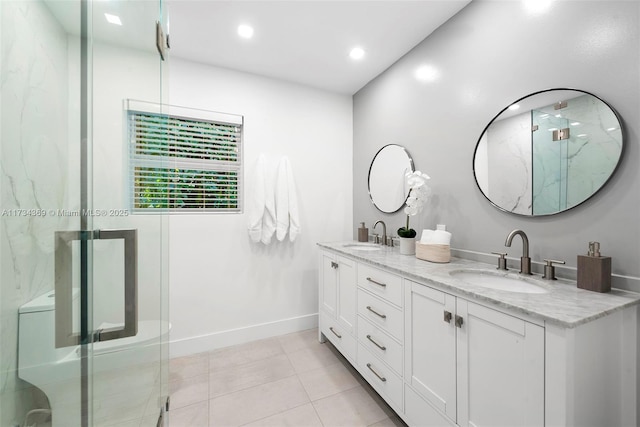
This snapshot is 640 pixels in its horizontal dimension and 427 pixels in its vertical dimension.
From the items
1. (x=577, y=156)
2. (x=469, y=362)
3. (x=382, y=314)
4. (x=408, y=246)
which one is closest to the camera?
(x=469, y=362)

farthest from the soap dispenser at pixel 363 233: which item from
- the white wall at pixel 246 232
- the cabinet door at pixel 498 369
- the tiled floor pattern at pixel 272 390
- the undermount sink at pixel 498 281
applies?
the cabinet door at pixel 498 369

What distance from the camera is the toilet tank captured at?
2.28 ft

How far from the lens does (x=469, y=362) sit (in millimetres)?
1072

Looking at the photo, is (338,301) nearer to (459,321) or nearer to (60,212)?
(459,321)

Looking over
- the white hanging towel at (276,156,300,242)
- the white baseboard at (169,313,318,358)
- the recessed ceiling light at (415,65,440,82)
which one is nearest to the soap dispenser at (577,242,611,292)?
the recessed ceiling light at (415,65,440,82)

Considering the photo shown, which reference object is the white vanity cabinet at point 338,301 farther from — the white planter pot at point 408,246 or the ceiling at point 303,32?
the ceiling at point 303,32

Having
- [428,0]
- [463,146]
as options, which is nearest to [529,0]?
[428,0]

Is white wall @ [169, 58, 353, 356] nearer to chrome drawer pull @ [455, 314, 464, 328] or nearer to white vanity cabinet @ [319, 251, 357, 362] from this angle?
white vanity cabinet @ [319, 251, 357, 362]

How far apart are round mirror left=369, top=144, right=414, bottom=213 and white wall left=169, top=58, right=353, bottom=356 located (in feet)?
1.40

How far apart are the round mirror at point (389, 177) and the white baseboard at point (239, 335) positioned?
55.3 inches

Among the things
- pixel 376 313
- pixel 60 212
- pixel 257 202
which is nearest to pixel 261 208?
pixel 257 202

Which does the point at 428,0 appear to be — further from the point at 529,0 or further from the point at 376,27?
the point at 529,0

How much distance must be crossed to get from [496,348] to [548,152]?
3.31 ft

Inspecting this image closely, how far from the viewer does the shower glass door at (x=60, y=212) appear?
658mm
